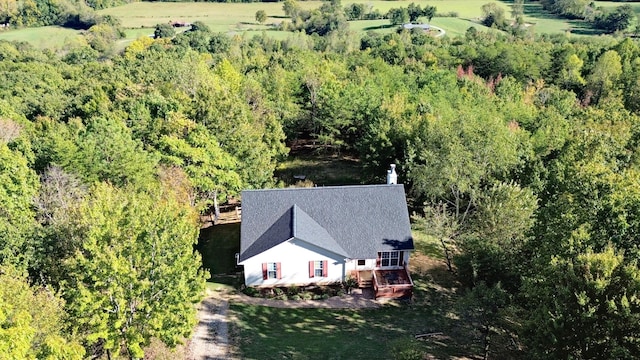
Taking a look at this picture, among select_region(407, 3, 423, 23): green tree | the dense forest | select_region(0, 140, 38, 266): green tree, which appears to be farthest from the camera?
select_region(407, 3, 423, 23): green tree

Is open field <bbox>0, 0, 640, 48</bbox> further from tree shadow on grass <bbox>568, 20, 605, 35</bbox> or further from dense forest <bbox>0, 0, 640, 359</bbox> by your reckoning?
dense forest <bbox>0, 0, 640, 359</bbox>

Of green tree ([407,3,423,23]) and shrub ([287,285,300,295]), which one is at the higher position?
green tree ([407,3,423,23])

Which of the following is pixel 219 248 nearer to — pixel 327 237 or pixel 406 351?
pixel 327 237

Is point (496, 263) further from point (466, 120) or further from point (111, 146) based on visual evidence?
point (111, 146)

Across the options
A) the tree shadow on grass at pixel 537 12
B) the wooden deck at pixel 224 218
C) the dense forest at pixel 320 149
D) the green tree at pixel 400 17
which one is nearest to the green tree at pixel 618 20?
the tree shadow on grass at pixel 537 12

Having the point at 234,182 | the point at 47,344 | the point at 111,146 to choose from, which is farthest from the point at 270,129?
the point at 47,344

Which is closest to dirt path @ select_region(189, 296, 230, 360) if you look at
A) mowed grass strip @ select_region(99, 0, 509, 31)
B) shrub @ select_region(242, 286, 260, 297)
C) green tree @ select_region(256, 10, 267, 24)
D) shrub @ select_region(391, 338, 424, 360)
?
shrub @ select_region(242, 286, 260, 297)
